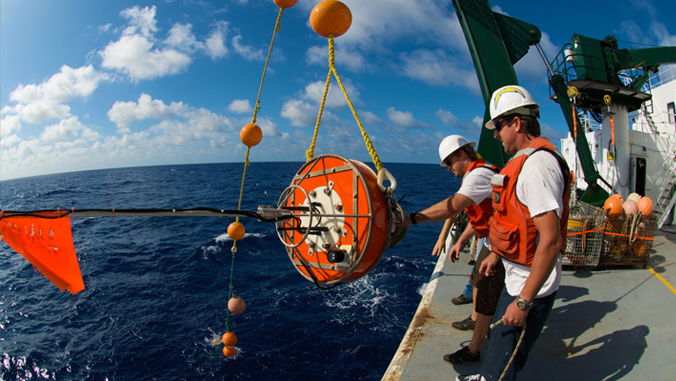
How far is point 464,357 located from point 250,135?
2681 mm

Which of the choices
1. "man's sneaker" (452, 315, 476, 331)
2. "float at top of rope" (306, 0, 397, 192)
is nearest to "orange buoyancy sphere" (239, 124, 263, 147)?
"float at top of rope" (306, 0, 397, 192)

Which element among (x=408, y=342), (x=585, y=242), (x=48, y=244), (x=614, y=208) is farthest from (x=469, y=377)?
(x=614, y=208)

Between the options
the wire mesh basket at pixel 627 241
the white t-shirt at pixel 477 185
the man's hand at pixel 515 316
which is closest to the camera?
the man's hand at pixel 515 316

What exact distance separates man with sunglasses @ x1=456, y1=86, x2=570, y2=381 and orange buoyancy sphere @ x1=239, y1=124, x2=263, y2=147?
5.85 feet

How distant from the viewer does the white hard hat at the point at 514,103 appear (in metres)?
1.90

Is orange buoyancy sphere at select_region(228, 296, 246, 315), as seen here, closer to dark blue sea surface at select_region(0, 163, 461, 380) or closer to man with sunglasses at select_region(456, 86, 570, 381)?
man with sunglasses at select_region(456, 86, 570, 381)

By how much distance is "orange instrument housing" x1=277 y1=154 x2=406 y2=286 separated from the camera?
185cm

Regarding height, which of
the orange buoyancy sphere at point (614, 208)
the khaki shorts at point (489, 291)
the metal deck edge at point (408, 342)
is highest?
the orange buoyancy sphere at point (614, 208)

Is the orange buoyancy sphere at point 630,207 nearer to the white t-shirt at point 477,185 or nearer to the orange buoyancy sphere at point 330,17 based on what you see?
the white t-shirt at point 477,185

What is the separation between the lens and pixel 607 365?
2811 mm

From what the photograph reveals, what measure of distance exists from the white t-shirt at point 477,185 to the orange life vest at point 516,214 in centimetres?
18

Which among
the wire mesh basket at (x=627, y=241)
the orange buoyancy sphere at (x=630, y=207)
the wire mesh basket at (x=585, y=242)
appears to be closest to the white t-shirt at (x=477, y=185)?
the wire mesh basket at (x=585, y=242)

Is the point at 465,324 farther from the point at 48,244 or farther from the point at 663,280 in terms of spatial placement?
the point at 48,244

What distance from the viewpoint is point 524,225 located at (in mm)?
1795
